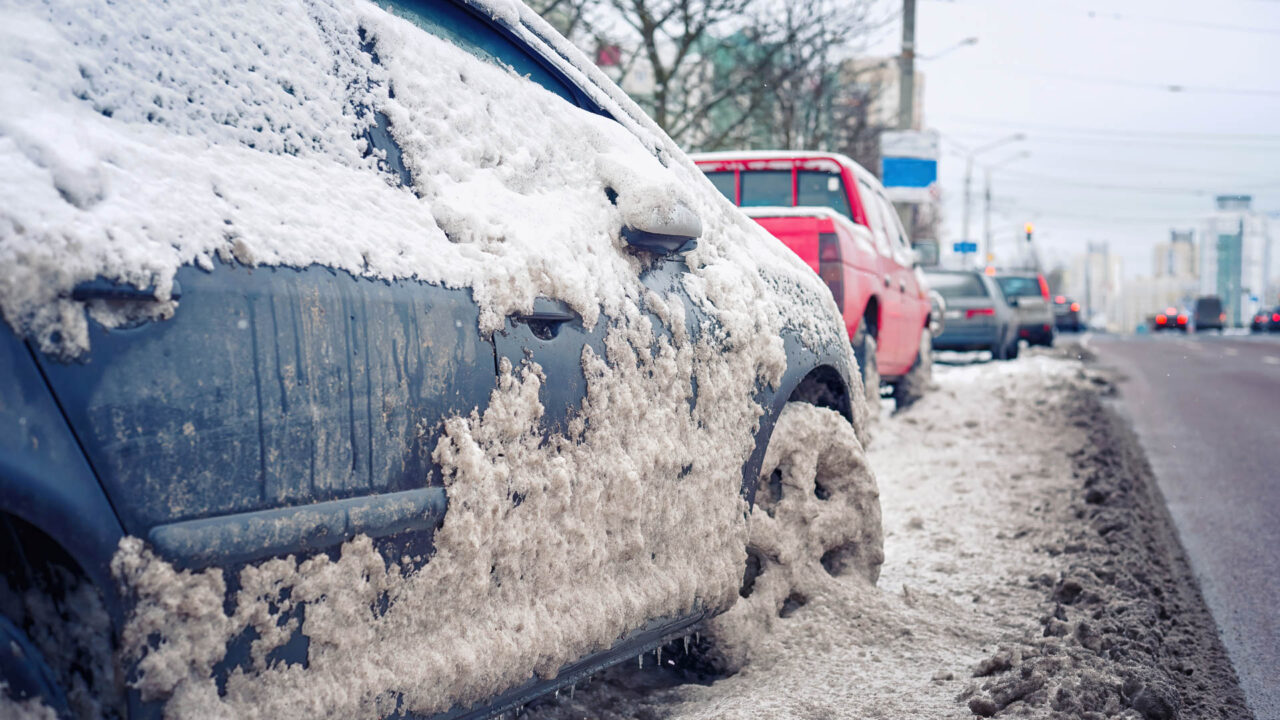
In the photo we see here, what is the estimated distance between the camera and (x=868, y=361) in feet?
24.0

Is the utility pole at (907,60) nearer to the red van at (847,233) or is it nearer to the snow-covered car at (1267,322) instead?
the red van at (847,233)

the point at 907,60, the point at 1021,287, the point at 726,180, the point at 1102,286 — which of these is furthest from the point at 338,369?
the point at 1102,286

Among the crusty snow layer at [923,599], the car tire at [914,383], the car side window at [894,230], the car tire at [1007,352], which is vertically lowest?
the car tire at [1007,352]

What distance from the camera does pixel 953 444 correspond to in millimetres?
7992

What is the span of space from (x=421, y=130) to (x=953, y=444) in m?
6.61

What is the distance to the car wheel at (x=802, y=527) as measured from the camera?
3.20 metres

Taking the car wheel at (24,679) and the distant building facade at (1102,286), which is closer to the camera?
the car wheel at (24,679)

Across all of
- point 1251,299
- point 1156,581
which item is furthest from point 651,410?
point 1251,299

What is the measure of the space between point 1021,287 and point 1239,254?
12883 centimetres

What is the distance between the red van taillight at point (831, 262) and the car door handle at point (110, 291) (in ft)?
17.5

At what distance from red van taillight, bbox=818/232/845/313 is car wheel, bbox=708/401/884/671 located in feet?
9.23

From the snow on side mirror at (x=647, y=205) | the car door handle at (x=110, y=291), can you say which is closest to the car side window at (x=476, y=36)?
the snow on side mirror at (x=647, y=205)

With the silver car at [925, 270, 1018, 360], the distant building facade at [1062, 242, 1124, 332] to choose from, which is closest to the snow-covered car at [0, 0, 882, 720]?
the silver car at [925, 270, 1018, 360]

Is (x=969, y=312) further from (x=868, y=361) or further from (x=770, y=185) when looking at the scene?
(x=868, y=361)
